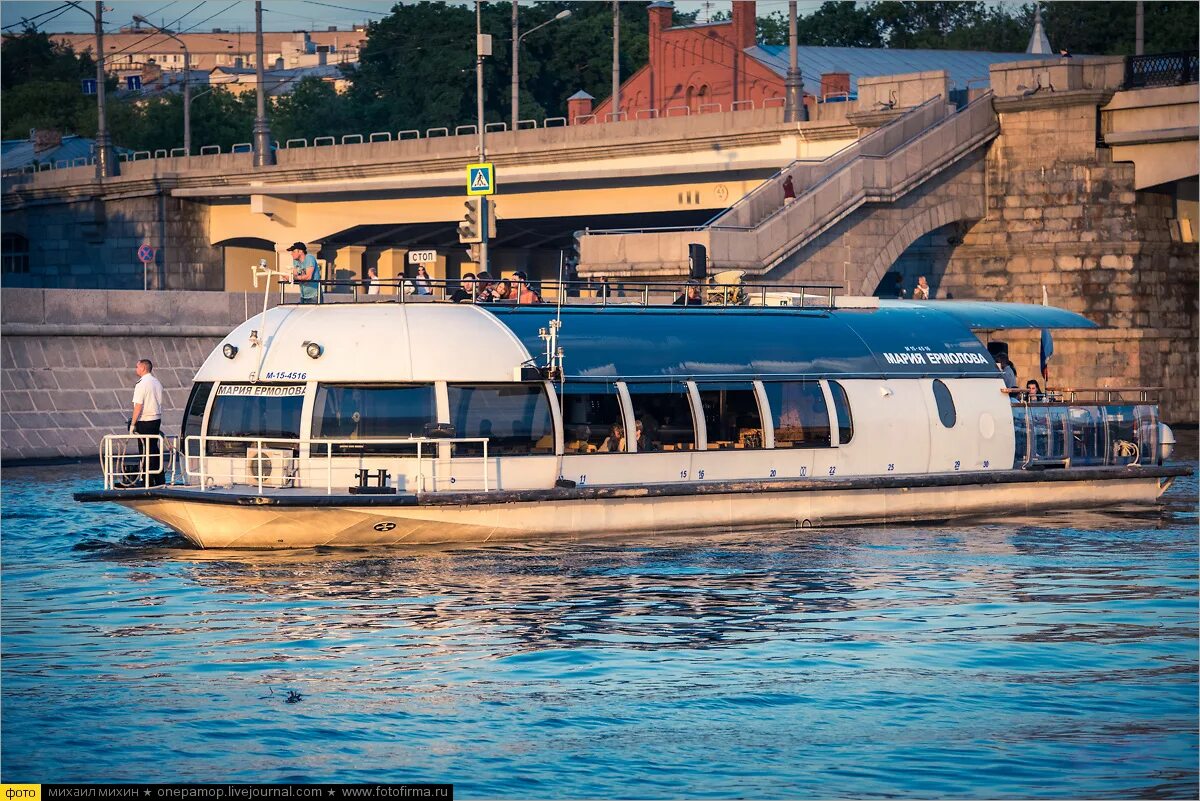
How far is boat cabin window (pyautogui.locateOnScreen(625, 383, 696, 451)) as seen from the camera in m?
22.2

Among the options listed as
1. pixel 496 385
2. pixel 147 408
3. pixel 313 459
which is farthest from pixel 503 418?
pixel 147 408

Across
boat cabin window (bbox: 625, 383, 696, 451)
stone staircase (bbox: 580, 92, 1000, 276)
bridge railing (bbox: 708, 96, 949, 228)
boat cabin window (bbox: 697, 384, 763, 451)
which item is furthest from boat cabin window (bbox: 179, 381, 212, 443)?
bridge railing (bbox: 708, 96, 949, 228)

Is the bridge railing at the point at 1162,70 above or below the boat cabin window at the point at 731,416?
above

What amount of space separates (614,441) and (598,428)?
278mm

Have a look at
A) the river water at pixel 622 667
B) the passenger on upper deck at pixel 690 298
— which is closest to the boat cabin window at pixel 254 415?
the river water at pixel 622 667

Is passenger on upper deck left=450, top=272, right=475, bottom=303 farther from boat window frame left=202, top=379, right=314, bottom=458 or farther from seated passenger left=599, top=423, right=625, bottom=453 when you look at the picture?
boat window frame left=202, top=379, right=314, bottom=458

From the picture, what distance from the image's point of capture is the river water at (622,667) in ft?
39.1

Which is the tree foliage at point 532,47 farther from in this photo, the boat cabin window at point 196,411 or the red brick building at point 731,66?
the boat cabin window at point 196,411

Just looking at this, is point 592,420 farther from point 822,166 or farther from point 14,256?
point 14,256

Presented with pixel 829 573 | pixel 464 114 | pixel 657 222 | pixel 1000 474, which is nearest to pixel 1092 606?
pixel 829 573

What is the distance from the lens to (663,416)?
22438 mm

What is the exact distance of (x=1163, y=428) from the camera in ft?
90.1

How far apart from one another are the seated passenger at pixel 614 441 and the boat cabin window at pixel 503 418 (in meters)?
0.81

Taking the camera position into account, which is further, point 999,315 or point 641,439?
point 999,315
